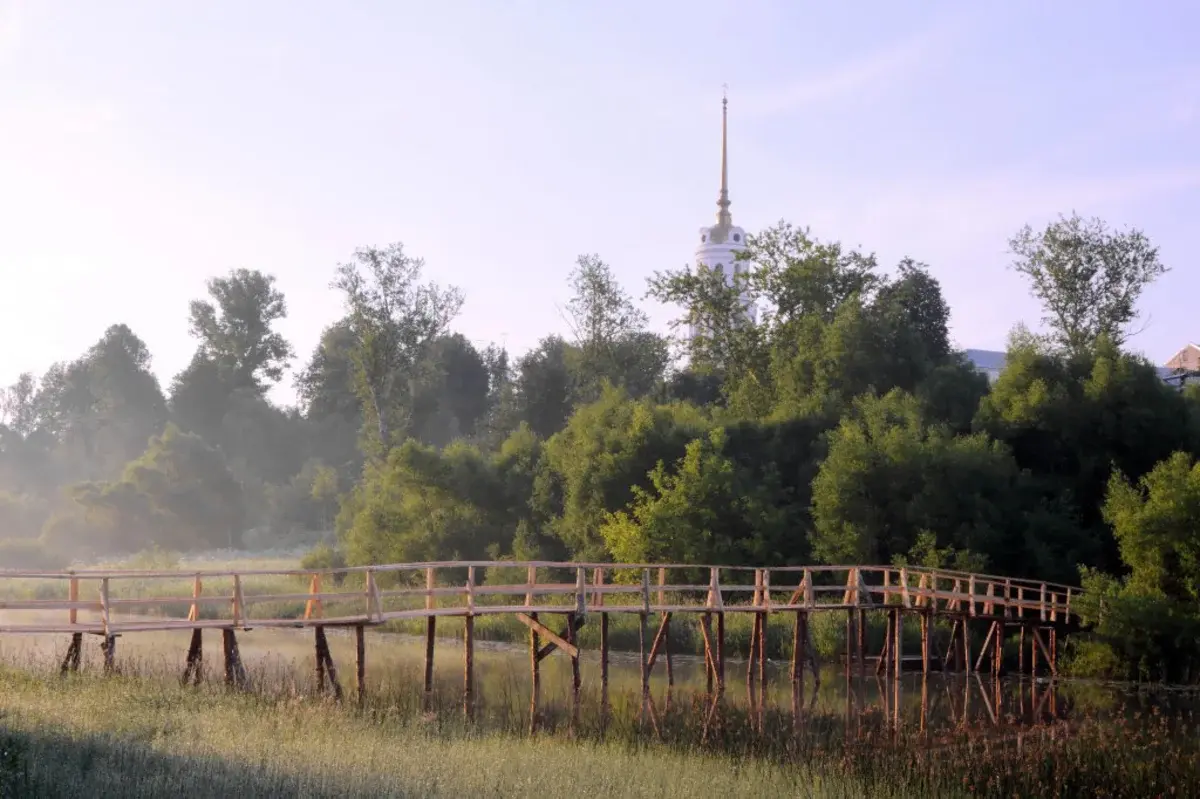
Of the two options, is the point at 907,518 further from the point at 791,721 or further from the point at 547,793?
the point at 547,793

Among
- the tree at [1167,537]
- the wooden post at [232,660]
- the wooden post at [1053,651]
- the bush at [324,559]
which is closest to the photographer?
the wooden post at [232,660]

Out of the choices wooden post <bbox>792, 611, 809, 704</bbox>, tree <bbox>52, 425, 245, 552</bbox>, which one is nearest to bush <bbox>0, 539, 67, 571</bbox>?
tree <bbox>52, 425, 245, 552</bbox>

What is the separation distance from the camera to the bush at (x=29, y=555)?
6862 centimetres

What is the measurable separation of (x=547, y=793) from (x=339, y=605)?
37.4 meters

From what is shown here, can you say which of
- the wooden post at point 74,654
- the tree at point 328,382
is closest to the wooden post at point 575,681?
the wooden post at point 74,654

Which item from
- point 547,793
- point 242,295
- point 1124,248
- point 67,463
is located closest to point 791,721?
point 547,793

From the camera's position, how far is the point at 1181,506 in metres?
38.2

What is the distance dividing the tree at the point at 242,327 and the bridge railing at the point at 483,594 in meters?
40.4

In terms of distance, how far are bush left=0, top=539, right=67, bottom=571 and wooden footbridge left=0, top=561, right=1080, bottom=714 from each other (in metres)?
15.0

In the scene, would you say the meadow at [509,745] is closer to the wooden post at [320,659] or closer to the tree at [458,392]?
the wooden post at [320,659]

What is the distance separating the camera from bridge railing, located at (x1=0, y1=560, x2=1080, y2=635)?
75.1ft

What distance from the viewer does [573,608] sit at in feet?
88.1

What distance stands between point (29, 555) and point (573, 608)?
52.6 m

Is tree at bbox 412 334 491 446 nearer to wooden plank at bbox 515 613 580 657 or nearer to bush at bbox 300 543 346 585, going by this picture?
bush at bbox 300 543 346 585
